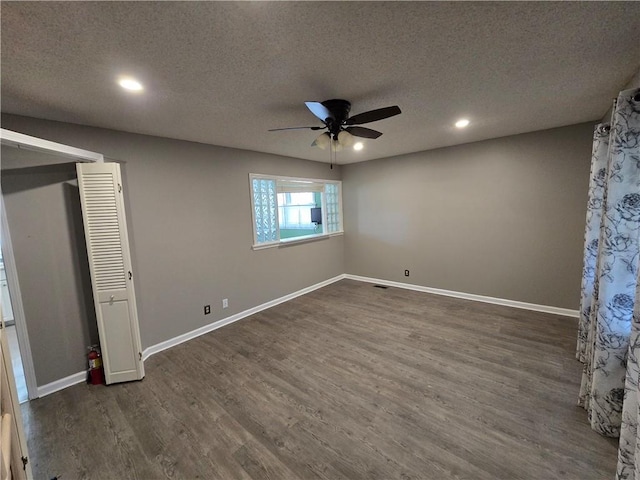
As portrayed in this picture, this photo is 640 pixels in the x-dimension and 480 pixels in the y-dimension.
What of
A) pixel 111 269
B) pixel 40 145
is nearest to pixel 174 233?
pixel 111 269

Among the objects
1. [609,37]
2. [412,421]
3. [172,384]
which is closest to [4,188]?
[172,384]

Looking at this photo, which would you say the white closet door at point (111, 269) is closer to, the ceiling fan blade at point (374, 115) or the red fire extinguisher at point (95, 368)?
the red fire extinguisher at point (95, 368)

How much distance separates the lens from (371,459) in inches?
64.1

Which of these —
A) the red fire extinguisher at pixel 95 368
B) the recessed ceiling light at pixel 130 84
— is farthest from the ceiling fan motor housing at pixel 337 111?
the red fire extinguisher at pixel 95 368

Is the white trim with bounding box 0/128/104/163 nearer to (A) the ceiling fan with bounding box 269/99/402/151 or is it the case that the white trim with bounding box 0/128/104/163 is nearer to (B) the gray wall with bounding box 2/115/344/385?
(B) the gray wall with bounding box 2/115/344/385

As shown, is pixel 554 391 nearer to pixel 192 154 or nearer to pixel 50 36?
pixel 50 36

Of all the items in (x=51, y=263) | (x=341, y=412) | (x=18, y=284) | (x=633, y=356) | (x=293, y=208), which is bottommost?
(x=341, y=412)

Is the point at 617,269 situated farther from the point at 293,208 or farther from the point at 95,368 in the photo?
the point at 293,208

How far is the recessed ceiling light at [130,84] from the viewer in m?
1.72

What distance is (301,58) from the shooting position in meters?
1.54

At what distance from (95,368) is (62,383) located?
30 centimetres

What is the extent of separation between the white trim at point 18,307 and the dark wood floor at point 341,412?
0.21 metres

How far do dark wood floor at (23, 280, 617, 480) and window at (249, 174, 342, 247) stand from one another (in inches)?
67.5

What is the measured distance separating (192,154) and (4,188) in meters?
1.61
